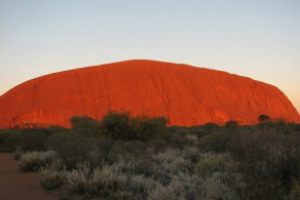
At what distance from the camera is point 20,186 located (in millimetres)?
8992

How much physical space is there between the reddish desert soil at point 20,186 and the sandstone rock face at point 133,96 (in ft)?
121

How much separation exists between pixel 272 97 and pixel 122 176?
62.6 meters

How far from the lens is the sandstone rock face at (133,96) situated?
49.5m

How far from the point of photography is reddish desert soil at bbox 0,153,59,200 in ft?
25.6

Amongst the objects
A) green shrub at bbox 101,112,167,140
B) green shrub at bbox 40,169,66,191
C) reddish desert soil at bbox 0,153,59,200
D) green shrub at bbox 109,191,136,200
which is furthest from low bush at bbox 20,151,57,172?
green shrub at bbox 101,112,167,140

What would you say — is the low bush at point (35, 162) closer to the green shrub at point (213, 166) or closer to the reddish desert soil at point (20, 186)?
the reddish desert soil at point (20, 186)

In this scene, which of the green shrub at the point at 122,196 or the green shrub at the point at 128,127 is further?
the green shrub at the point at 128,127

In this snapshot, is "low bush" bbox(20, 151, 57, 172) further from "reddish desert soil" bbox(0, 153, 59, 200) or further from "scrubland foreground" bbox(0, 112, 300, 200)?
"reddish desert soil" bbox(0, 153, 59, 200)

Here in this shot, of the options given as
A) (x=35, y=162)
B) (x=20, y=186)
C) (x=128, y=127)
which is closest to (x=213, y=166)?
(x=20, y=186)

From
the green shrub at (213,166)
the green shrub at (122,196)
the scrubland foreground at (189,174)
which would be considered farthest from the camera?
the green shrub at (213,166)

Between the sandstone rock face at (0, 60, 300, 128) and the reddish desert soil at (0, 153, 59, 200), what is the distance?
36866 mm

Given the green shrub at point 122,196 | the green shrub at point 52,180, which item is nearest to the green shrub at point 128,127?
the green shrub at point 52,180

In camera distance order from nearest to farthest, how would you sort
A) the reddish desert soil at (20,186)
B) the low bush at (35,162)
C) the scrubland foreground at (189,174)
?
1. the scrubland foreground at (189,174)
2. the reddish desert soil at (20,186)
3. the low bush at (35,162)

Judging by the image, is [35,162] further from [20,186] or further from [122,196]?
[122,196]
